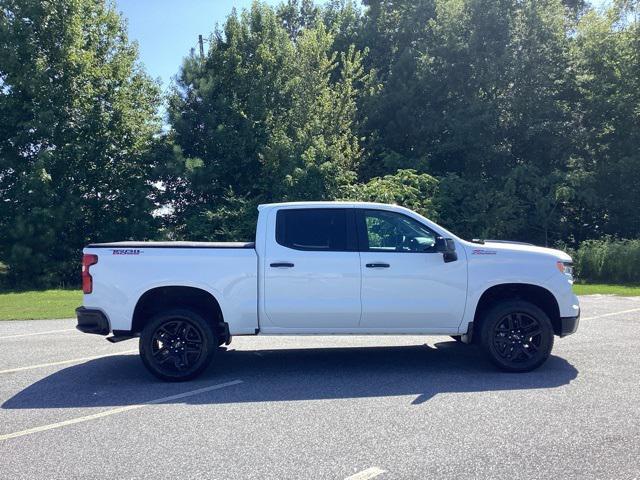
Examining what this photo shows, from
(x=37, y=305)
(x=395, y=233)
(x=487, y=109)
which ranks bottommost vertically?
(x=37, y=305)

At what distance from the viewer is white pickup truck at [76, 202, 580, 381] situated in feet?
24.8

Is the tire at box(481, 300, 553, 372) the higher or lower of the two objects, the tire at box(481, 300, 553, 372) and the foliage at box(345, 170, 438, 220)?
the lower

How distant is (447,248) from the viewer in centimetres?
760

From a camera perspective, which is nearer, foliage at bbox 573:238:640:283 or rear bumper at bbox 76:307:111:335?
rear bumper at bbox 76:307:111:335

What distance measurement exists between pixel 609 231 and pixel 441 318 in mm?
21550

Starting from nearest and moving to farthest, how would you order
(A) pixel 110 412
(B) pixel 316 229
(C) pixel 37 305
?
(A) pixel 110 412 < (B) pixel 316 229 < (C) pixel 37 305

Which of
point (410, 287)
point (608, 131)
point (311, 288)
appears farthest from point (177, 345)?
point (608, 131)

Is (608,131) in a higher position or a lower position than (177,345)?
higher

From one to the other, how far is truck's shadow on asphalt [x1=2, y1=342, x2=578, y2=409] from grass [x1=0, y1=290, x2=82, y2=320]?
609 cm

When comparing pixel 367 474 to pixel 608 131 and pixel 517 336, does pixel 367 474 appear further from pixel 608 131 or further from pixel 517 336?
pixel 608 131

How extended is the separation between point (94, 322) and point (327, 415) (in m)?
3.07

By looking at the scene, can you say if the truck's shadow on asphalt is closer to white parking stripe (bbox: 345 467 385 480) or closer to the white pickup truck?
the white pickup truck

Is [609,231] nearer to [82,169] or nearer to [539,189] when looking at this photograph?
[539,189]

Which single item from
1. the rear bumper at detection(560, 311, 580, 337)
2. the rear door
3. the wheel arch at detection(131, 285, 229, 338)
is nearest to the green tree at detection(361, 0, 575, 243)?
the rear bumper at detection(560, 311, 580, 337)
